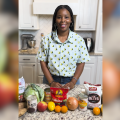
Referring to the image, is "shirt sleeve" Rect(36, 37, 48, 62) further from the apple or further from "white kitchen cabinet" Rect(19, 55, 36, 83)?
"white kitchen cabinet" Rect(19, 55, 36, 83)

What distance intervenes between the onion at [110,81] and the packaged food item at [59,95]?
19.9 inches

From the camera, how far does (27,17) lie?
2.25 m

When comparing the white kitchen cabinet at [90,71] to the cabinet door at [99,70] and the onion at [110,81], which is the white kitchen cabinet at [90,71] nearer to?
the cabinet door at [99,70]

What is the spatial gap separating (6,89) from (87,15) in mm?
2301

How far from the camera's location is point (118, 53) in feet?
0.35

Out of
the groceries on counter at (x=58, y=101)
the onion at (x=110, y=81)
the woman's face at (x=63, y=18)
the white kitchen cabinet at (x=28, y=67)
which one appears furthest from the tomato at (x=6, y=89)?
the white kitchen cabinet at (x=28, y=67)

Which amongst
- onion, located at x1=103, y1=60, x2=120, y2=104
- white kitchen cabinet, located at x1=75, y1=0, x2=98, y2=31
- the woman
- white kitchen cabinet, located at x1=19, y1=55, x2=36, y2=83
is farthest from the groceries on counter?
white kitchen cabinet, located at x1=75, y1=0, x2=98, y2=31

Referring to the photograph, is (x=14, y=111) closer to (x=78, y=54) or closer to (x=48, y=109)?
(x=48, y=109)

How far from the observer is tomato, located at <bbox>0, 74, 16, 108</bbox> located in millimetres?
105

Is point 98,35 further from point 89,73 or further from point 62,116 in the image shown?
point 62,116

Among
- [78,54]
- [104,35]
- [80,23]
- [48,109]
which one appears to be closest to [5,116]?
[104,35]

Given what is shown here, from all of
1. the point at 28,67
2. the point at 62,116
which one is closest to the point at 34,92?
the point at 62,116

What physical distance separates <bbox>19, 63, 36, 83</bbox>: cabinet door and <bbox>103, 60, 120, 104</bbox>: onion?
2096 millimetres

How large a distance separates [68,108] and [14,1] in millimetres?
603
